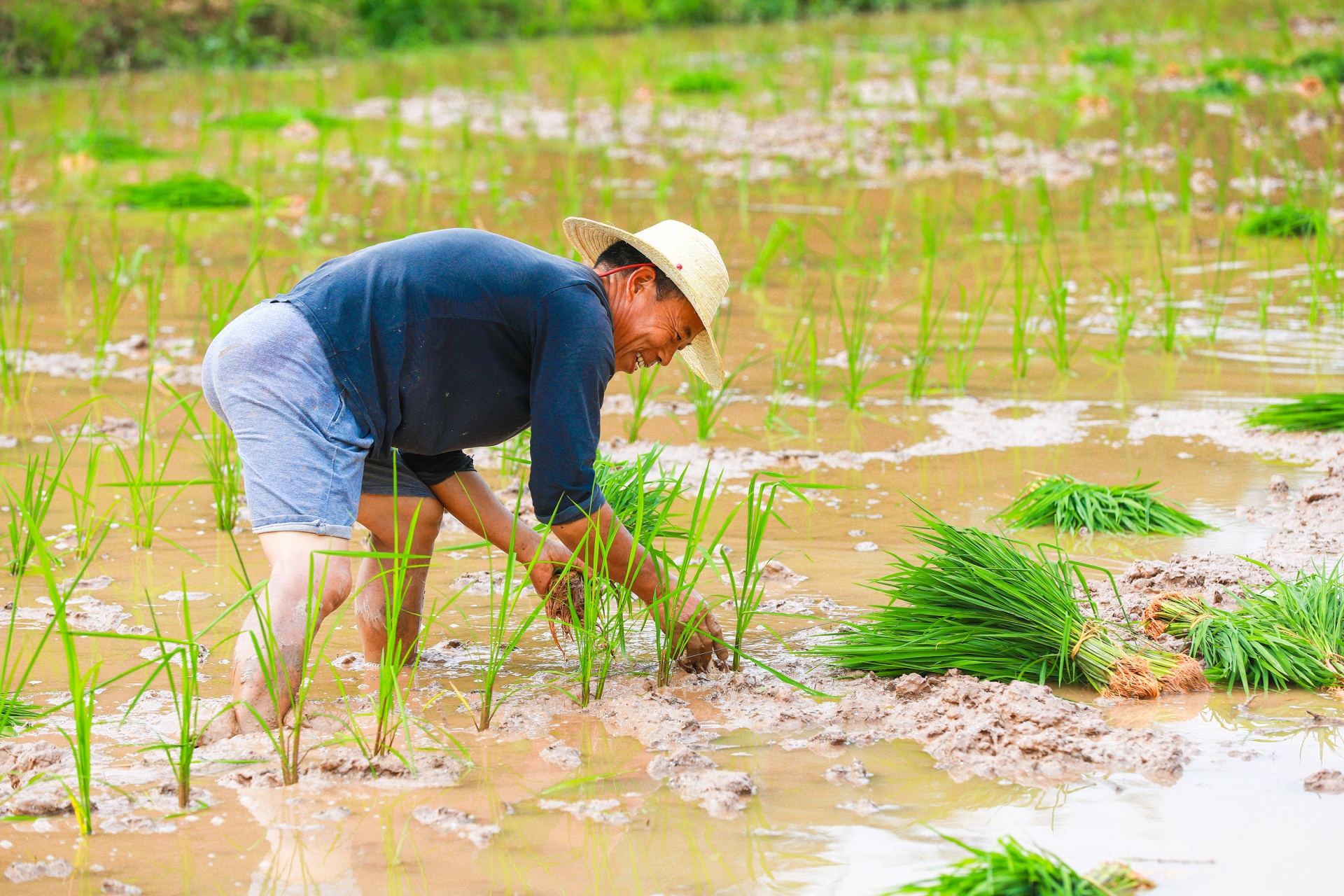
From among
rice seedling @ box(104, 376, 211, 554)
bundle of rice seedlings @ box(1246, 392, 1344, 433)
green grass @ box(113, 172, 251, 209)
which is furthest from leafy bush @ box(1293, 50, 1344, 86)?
rice seedling @ box(104, 376, 211, 554)

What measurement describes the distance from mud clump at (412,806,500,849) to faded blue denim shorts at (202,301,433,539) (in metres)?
0.53

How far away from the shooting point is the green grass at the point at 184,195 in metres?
7.28

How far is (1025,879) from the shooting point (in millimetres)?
1819

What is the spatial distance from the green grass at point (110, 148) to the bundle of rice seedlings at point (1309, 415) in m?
7.10

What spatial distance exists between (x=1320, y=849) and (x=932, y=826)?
55 cm

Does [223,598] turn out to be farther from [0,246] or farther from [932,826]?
[0,246]

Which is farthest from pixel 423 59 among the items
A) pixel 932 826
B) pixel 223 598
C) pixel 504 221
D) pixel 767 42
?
pixel 932 826

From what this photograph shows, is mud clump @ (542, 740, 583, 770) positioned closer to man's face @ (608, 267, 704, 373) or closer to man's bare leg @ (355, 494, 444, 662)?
man's bare leg @ (355, 494, 444, 662)

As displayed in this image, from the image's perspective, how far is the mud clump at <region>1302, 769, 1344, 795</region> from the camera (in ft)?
6.91

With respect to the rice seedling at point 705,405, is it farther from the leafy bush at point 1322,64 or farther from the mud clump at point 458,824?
the leafy bush at point 1322,64

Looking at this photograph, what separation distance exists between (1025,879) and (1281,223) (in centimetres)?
542

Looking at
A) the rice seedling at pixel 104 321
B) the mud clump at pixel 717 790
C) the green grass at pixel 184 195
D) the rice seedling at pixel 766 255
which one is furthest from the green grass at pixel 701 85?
the mud clump at pixel 717 790

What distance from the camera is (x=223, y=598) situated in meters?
3.09

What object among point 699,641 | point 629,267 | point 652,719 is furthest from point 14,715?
point 629,267
